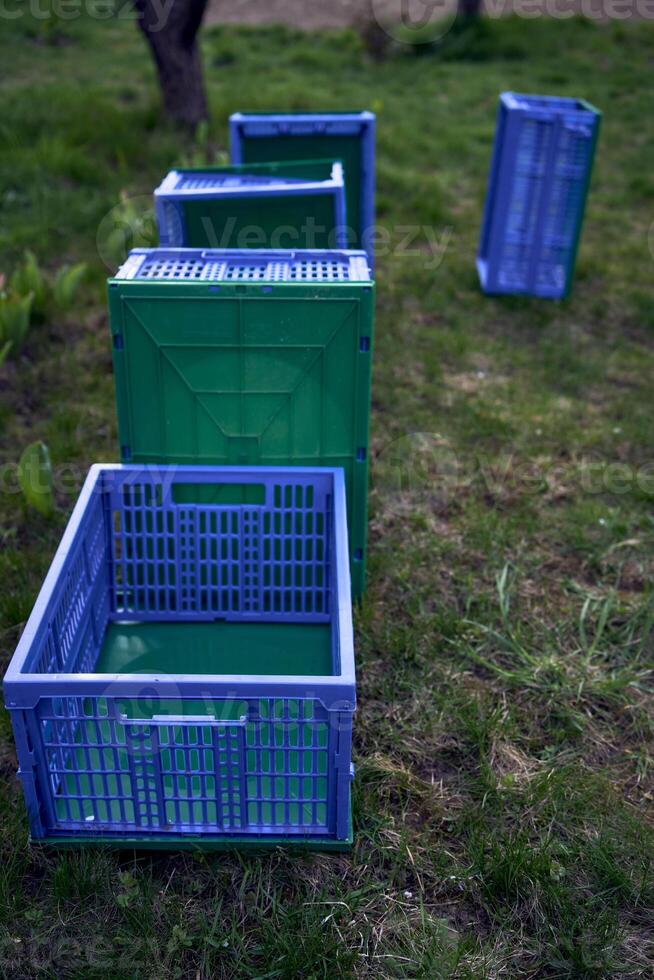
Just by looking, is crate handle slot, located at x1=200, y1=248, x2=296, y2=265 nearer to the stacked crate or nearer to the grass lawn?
the stacked crate

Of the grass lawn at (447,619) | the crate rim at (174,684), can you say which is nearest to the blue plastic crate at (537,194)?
the grass lawn at (447,619)

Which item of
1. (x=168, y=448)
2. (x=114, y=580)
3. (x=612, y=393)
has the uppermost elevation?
(x=168, y=448)

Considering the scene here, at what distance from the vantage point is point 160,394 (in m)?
2.61

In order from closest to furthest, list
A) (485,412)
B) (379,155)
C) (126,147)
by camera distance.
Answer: (485,412)
(126,147)
(379,155)

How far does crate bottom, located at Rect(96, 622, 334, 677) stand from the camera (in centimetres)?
264

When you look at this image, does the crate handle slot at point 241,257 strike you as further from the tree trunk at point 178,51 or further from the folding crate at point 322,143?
the tree trunk at point 178,51

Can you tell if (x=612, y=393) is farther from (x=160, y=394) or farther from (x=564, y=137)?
(x=160, y=394)

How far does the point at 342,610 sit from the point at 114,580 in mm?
912

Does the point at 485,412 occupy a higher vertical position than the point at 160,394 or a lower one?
Result: lower

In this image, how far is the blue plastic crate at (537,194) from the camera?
4887mm

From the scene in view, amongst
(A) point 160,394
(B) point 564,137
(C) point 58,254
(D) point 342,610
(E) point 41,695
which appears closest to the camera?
(E) point 41,695

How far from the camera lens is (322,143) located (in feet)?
13.6

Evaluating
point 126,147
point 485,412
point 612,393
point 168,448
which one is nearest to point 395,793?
point 168,448

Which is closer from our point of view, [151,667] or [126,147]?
[151,667]
